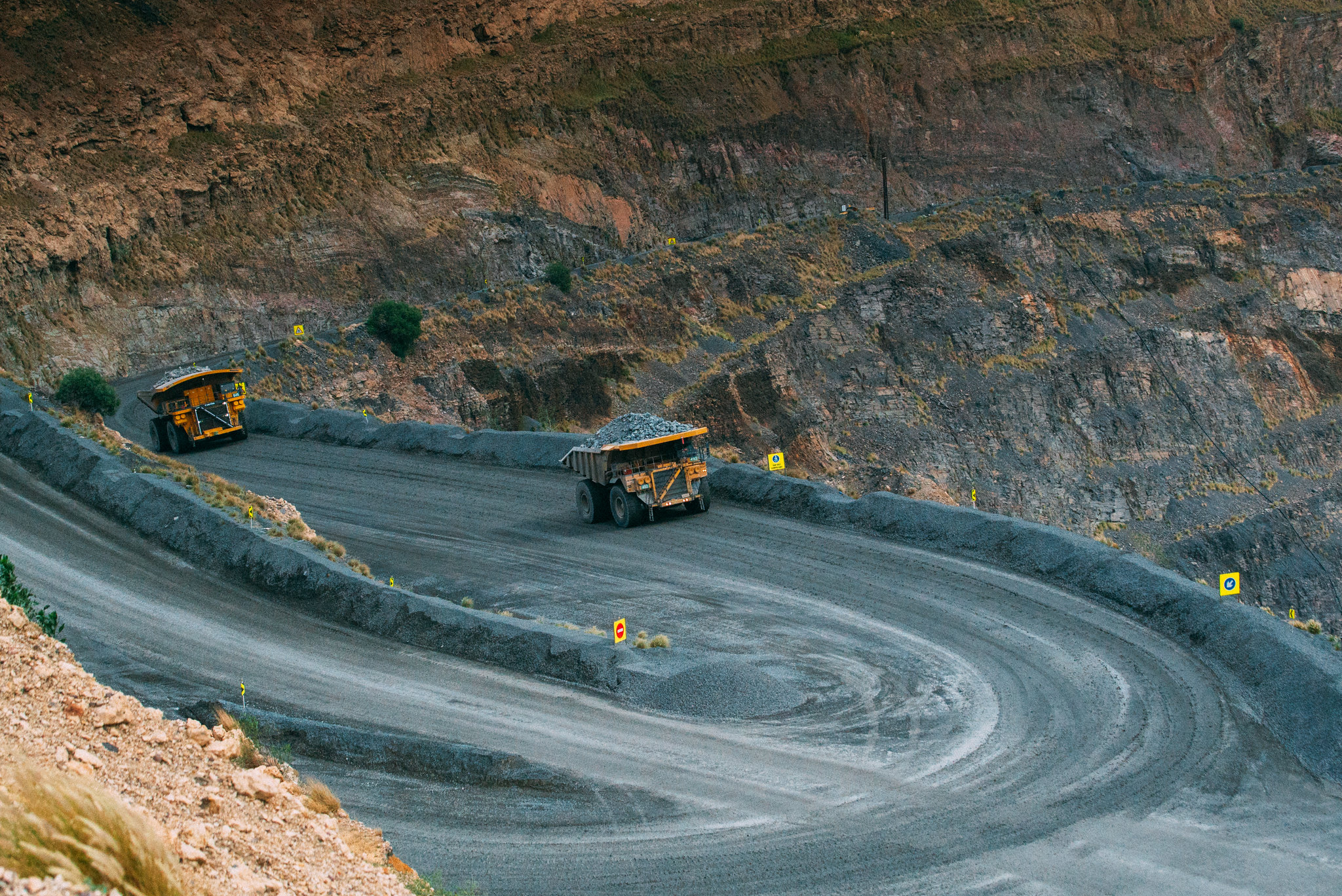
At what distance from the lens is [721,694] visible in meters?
15.1

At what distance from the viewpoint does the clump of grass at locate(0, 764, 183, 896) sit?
6.71m

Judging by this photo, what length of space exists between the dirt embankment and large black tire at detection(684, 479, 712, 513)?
1362 centimetres

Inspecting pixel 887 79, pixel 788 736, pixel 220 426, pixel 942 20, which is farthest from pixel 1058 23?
pixel 788 736

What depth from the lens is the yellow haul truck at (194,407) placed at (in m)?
32.8

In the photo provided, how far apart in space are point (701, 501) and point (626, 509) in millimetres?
1519

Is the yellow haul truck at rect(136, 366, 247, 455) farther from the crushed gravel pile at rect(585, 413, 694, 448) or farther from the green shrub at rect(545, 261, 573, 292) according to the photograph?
the green shrub at rect(545, 261, 573, 292)

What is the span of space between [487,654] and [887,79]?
200 ft

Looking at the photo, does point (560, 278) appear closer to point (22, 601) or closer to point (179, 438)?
point (179, 438)

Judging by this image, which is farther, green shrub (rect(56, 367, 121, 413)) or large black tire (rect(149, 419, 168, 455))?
green shrub (rect(56, 367, 121, 413))

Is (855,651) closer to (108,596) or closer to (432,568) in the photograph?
(432,568)

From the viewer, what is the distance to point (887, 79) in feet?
233

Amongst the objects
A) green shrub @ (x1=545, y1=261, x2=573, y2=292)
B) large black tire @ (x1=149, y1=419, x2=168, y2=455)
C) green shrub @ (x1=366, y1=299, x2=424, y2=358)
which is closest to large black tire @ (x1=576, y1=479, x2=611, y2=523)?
large black tire @ (x1=149, y1=419, x2=168, y2=455)

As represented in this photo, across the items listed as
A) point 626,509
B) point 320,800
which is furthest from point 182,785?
point 626,509

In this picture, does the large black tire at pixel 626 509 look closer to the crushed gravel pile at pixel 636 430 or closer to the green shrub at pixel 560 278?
the crushed gravel pile at pixel 636 430
